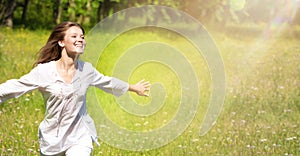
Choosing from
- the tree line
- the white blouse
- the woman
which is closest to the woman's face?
the woman

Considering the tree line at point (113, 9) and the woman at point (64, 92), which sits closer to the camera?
the woman at point (64, 92)

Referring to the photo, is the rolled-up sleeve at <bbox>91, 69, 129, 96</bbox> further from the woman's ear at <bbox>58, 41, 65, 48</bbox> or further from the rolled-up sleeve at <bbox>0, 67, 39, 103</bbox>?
the rolled-up sleeve at <bbox>0, 67, 39, 103</bbox>

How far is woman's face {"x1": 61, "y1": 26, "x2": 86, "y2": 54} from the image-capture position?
4.80 meters

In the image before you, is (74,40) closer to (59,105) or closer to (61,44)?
(61,44)

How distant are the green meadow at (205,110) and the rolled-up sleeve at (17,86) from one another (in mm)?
1536

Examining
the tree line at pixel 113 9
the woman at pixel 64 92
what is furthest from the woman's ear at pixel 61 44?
the tree line at pixel 113 9

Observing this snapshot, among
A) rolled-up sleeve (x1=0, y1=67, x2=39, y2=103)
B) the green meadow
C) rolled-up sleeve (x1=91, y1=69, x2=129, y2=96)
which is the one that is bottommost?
the green meadow

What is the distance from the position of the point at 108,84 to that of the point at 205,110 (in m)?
3.85

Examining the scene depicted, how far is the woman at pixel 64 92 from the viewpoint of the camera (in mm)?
4707

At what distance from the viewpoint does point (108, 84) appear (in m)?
5.05

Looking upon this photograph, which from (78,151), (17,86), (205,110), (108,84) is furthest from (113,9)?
(78,151)

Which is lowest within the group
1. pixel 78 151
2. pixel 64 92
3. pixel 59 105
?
pixel 78 151

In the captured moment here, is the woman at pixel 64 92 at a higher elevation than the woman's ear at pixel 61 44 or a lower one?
lower

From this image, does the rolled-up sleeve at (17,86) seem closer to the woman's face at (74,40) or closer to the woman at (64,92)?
the woman at (64,92)
